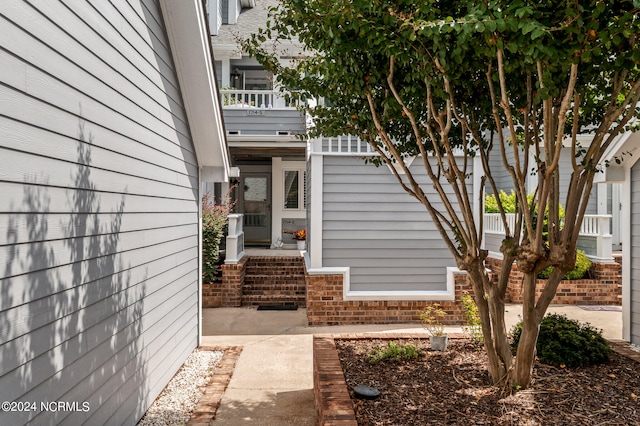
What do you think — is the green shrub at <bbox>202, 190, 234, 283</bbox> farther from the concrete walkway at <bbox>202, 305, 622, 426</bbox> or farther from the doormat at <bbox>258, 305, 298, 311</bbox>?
the doormat at <bbox>258, 305, 298, 311</bbox>

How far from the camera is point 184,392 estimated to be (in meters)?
→ 4.66

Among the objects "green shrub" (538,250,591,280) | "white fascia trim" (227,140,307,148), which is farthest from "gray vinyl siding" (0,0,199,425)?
"green shrub" (538,250,591,280)

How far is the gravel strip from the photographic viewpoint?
4.03 meters

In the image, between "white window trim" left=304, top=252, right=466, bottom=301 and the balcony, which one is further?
the balcony

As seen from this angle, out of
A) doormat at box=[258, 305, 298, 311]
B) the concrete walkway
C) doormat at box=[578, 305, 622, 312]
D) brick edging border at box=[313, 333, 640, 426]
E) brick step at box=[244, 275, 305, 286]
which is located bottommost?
the concrete walkway

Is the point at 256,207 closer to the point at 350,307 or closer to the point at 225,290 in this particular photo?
the point at 225,290

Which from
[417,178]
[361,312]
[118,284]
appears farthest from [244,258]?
[118,284]

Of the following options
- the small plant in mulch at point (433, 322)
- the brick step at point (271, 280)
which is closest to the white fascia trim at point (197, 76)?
the small plant in mulch at point (433, 322)

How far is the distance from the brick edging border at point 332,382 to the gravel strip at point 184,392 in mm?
1226

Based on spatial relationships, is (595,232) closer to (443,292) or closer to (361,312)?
(443,292)

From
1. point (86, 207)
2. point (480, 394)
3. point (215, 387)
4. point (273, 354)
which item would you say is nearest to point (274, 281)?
point (273, 354)

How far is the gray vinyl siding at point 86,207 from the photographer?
2.17m

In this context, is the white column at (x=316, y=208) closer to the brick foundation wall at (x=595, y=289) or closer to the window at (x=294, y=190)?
the brick foundation wall at (x=595, y=289)

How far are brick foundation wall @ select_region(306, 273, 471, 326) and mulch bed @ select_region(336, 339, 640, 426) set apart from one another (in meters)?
3.15
